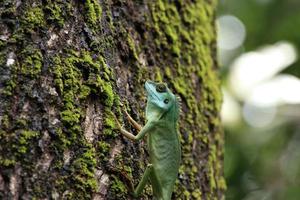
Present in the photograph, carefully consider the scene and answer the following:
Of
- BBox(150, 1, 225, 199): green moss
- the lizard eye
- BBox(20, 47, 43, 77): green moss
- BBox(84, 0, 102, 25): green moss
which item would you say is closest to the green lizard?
the lizard eye

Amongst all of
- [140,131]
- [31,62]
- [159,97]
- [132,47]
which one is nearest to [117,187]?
[140,131]

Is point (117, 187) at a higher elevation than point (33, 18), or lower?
lower

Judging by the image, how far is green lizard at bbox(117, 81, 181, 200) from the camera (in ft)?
9.16

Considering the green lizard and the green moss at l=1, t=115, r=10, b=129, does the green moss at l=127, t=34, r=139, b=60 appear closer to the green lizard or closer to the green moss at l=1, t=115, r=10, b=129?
the green lizard

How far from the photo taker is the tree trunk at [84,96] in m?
2.30

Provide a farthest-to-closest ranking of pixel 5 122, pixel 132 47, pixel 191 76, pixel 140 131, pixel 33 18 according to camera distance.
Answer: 1. pixel 191 76
2. pixel 132 47
3. pixel 140 131
4. pixel 33 18
5. pixel 5 122

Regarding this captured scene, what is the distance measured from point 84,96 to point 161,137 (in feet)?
1.66

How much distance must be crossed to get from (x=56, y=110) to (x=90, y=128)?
198mm

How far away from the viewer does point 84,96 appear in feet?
8.49

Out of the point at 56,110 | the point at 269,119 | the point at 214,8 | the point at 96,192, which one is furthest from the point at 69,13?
the point at 269,119

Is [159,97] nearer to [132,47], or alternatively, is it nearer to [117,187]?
[132,47]

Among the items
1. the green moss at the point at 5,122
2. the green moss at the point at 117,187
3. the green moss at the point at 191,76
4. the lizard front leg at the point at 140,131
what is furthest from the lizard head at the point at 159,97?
the green moss at the point at 5,122

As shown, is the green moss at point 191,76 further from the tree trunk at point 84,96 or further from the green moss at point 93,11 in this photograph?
the green moss at point 93,11

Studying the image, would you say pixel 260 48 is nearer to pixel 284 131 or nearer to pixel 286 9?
pixel 286 9
